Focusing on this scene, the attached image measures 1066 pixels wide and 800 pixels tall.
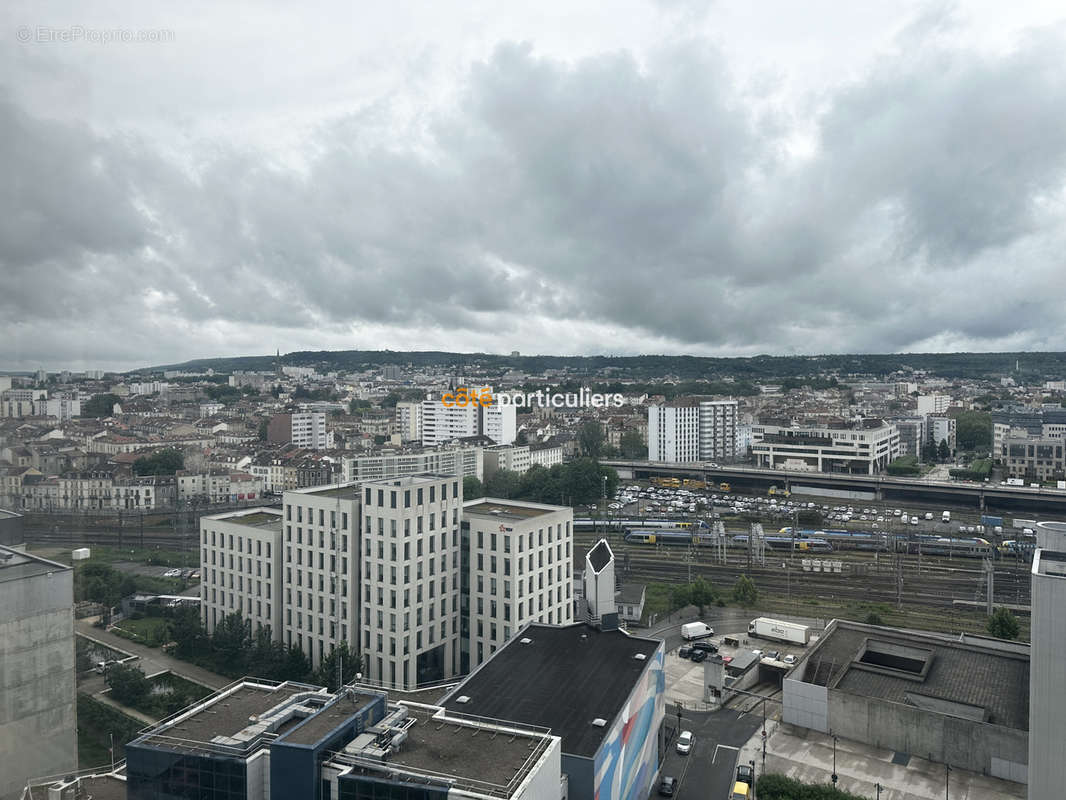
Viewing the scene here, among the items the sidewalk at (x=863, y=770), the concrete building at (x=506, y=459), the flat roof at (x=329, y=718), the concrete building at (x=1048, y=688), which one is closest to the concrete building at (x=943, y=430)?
the concrete building at (x=506, y=459)

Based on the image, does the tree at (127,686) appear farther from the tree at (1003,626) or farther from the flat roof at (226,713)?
the tree at (1003,626)

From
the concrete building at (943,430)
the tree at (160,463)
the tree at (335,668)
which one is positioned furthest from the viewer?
the concrete building at (943,430)

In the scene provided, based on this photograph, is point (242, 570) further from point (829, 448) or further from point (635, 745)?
point (829, 448)

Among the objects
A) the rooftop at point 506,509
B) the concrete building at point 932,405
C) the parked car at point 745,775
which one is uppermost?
the concrete building at point 932,405

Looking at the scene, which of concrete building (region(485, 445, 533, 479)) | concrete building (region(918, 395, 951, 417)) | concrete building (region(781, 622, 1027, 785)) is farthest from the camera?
concrete building (region(918, 395, 951, 417))

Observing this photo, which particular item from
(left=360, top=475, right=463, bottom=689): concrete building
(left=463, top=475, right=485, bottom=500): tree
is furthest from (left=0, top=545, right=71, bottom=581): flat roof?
(left=463, top=475, right=485, bottom=500): tree

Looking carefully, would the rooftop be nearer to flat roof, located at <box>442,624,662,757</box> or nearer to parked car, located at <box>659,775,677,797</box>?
flat roof, located at <box>442,624,662,757</box>

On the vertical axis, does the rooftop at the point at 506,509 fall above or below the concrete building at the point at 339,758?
above
